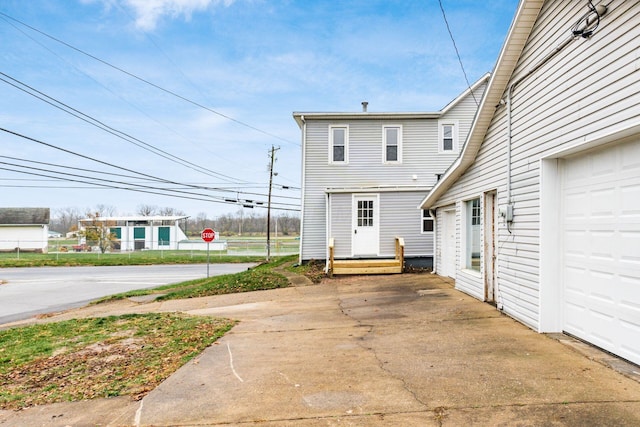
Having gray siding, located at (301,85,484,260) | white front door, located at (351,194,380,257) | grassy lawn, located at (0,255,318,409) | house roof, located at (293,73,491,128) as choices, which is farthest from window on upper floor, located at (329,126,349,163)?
grassy lawn, located at (0,255,318,409)

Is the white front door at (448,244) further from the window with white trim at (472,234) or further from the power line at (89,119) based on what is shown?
the power line at (89,119)

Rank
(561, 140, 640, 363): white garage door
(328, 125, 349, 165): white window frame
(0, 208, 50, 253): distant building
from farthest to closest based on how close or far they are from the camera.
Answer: (0, 208, 50, 253): distant building → (328, 125, 349, 165): white window frame → (561, 140, 640, 363): white garage door

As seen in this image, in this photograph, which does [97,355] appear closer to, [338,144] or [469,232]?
[469,232]

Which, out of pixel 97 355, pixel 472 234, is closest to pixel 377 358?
pixel 97 355

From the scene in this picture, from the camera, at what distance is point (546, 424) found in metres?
3.01

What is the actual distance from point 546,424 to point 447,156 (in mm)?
15278

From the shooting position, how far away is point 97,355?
5.76m

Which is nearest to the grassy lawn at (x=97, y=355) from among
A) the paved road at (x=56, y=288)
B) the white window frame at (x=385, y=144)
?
the paved road at (x=56, y=288)

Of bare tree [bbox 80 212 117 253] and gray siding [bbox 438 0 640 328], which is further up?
gray siding [bbox 438 0 640 328]

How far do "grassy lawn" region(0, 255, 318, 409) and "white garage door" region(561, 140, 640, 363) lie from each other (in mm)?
5168

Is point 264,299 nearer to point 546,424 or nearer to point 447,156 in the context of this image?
point 546,424

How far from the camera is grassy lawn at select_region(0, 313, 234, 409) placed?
172 inches

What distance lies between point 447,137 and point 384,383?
15.0 m

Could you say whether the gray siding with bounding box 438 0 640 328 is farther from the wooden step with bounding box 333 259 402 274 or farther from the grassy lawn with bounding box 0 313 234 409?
the wooden step with bounding box 333 259 402 274
